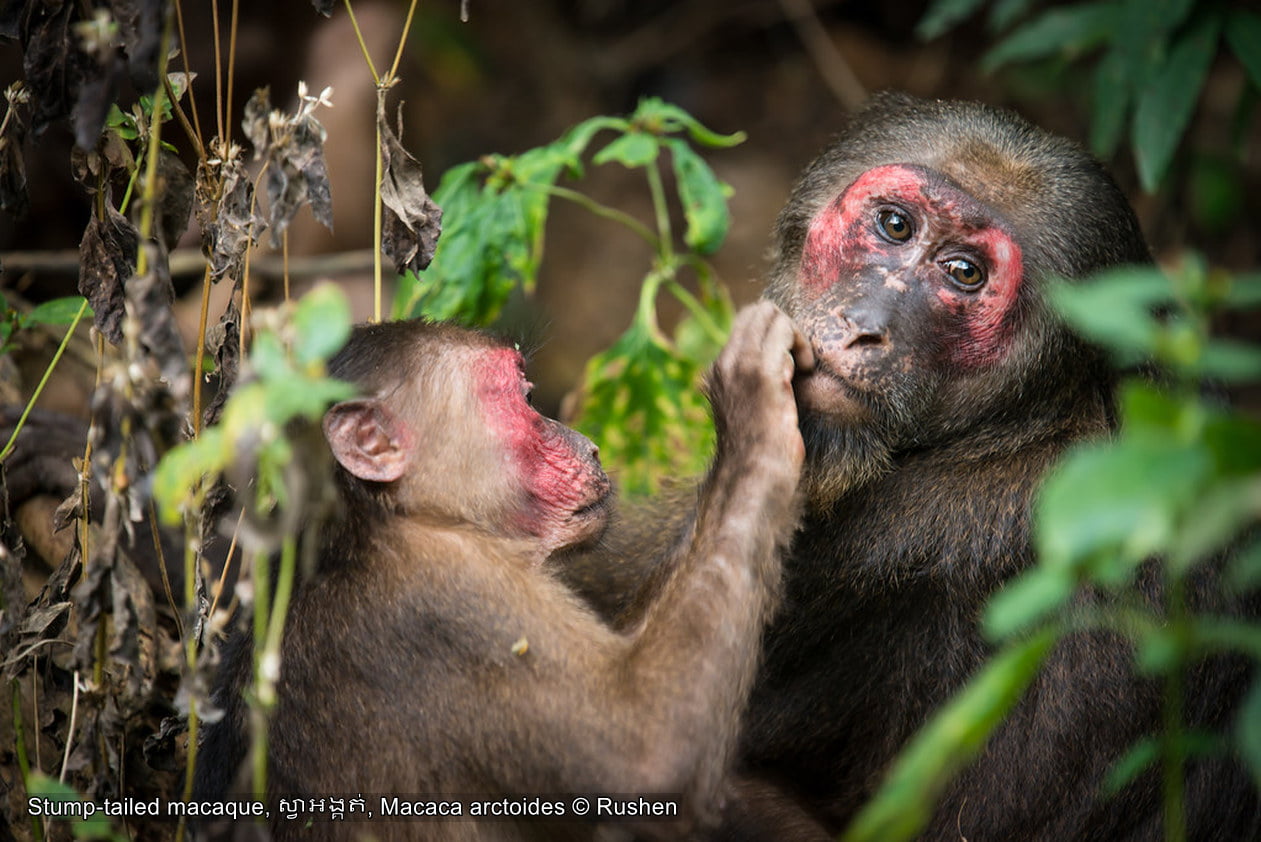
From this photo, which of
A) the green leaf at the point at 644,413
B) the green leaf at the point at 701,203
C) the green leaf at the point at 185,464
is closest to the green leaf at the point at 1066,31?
the green leaf at the point at 701,203

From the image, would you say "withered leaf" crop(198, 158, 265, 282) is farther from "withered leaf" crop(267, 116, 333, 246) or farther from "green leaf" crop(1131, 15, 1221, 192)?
"green leaf" crop(1131, 15, 1221, 192)

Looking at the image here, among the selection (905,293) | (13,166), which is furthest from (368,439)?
(905,293)

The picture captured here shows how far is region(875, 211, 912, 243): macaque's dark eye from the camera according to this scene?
429 cm

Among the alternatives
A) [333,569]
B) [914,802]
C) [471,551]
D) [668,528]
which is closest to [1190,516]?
[914,802]

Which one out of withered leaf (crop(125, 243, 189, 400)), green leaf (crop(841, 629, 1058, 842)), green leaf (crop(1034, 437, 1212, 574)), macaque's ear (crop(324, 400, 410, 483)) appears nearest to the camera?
green leaf (crop(1034, 437, 1212, 574))

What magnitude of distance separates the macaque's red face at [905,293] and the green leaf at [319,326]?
203 centimetres

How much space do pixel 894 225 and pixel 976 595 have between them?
124cm

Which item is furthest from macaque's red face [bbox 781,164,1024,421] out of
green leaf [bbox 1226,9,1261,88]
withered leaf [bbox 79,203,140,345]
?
withered leaf [bbox 79,203,140,345]

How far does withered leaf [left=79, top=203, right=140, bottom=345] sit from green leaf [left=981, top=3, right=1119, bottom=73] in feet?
10.4

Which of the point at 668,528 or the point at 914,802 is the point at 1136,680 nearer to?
the point at 668,528

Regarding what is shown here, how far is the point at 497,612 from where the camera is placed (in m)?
3.60

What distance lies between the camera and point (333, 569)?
377 centimetres

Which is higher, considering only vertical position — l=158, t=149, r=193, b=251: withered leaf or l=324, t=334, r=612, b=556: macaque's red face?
l=158, t=149, r=193, b=251: withered leaf

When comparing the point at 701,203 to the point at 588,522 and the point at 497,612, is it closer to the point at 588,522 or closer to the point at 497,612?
the point at 588,522
